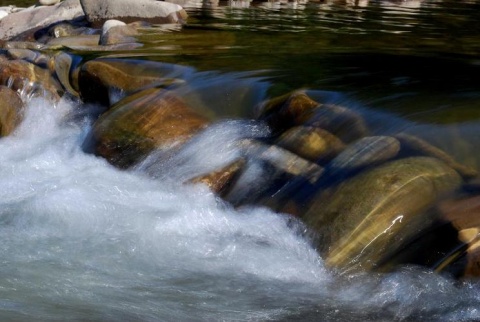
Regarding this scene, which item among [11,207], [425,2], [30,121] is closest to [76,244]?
[11,207]

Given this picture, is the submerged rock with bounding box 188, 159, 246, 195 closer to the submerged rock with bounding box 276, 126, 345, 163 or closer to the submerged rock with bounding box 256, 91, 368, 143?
the submerged rock with bounding box 276, 126, 345, 163

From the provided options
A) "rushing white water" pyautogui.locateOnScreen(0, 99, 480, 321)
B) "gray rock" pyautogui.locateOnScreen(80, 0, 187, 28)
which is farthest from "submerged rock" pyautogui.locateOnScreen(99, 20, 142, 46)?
"rushing white water" pyautogui.locateOnScreen(0, 99, 480, 321)

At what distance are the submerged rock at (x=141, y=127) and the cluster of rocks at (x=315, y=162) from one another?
10 mm

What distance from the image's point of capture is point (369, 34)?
11.2 m

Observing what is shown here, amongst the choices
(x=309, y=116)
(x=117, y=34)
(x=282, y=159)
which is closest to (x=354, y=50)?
(x=117, y=34)

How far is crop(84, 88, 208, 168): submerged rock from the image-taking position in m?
6.63

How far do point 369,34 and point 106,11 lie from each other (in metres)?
4.26

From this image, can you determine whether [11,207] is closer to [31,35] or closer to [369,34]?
[369,34]

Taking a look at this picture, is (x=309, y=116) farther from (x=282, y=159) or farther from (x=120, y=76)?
(x=120, y=76)

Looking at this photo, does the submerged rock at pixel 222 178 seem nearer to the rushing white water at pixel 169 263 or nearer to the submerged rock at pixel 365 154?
the rushing white water at pixel 169 263

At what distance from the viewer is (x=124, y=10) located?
12.8 metres

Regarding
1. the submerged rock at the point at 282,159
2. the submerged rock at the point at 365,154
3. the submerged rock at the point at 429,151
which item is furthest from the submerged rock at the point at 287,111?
the submerged rock at the point at 429,151

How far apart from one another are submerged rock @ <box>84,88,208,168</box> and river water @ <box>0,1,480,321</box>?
144 mm

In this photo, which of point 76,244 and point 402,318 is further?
point 76,244
